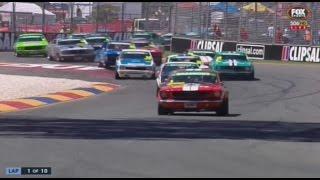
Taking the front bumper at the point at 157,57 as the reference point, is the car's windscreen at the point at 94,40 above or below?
above

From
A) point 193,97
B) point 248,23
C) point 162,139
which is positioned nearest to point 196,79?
point 193,97

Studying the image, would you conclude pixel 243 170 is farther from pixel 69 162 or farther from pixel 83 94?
pixel 83 94

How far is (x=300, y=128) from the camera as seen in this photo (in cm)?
1764

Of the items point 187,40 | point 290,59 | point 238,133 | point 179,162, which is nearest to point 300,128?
point 238,133

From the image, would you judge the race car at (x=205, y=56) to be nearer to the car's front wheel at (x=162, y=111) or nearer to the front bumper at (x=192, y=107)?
the car's front wheel at (x=162, y=111)

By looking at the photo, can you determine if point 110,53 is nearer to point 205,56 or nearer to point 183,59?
point 205,56

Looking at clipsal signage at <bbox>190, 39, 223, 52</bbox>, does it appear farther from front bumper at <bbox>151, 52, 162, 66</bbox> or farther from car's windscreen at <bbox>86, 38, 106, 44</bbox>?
front bumper at <bbox>151, 52, 162, 66</bbox>

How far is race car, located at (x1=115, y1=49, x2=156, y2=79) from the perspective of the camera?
114 ft

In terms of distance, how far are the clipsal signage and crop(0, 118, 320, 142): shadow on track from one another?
3516 cm

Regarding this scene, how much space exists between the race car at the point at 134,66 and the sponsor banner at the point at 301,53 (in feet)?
55.0

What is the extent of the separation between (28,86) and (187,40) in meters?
28.9

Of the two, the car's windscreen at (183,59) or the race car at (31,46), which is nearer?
the car's windscreen at (183,59)

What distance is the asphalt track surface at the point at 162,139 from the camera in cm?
1136

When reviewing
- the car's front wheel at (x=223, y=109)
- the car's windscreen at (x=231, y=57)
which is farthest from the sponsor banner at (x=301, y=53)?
the car's front wheel at (x=223, y=109)
